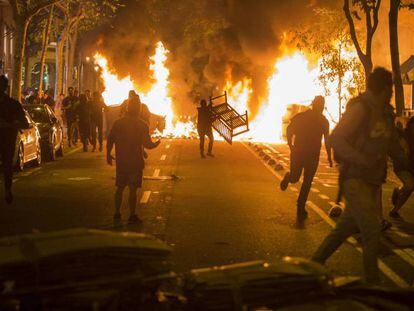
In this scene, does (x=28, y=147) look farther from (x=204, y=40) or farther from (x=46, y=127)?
(x=204, y=40)

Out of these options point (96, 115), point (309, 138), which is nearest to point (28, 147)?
point (96, 115)

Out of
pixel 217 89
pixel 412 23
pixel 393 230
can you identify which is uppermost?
pixel 412 23

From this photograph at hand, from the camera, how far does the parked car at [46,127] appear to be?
2136 cm

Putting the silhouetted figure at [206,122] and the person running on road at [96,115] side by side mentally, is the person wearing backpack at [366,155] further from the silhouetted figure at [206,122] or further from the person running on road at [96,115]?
the person running on road at [96,115]

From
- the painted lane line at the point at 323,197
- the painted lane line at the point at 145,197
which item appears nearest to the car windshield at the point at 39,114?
the painted lane line at the point at 145,197

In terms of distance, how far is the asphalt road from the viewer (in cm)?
915

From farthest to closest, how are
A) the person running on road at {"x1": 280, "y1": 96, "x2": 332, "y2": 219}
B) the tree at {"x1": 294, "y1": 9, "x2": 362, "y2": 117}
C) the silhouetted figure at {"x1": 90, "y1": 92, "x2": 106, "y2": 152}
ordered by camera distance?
the tree at {"x1": 294, "y1": 9, "x2": 362, "y2": 117} < the silhouetted figure at {"x1": 90, "y1": 92, "x2": 106, "y2": 152} < the person running on road at {"x1": 280, "y1": 96, "x2": 332, "y2": 219}

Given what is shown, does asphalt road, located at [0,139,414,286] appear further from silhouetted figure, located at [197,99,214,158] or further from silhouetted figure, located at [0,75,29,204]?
Result: silhouetted figure, located at [197,99,214,158]

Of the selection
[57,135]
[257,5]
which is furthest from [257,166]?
[257,5]

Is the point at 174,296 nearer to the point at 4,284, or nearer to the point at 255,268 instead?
the point at 255,268

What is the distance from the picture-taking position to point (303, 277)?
16.2ft

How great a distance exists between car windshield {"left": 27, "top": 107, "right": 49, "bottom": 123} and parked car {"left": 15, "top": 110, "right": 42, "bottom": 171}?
151 cm

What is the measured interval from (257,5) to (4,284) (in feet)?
133

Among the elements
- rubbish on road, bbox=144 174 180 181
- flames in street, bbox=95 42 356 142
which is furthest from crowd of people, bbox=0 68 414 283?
flames in street, bbox=95 42 356 142
